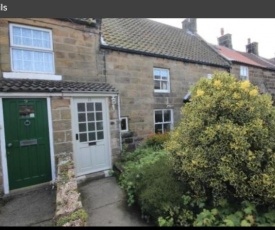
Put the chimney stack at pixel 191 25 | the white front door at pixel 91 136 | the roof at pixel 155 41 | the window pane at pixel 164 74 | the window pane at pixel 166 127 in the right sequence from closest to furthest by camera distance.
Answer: the white front door at pixel 91 136 → the roof at pixel 155 41 → the window pane at pixel 164 74 → the window pane at pixel 166 127 → the chimney stack at pixel 191 25

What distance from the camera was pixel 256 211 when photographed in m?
3.59

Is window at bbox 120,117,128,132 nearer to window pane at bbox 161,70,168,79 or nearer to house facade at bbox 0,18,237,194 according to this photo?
house facade at bbox 0,18,237,194

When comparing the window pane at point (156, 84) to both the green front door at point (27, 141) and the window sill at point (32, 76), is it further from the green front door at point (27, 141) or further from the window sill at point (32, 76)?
the green front door at point (27, 141)

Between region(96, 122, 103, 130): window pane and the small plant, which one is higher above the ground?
region(96, 122, 103, 130): window pane

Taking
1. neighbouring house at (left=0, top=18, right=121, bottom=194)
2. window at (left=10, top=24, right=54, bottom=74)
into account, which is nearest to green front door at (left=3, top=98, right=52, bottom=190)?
neighbouring house at (left=0, top=18, right=121, bottom=194)

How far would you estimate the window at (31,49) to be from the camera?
6535 millimetres

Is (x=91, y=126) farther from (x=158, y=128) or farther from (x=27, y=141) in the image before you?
(x=158, y=128)

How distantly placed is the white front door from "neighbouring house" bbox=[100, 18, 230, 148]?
1.57 metres

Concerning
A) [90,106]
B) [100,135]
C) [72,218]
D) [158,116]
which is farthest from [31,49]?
[158,116]

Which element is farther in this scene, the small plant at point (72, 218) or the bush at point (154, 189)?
the bush at point (154, 189)

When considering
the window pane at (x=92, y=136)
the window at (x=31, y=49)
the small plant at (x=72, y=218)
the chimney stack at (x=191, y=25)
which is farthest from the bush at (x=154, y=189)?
the chimney stack at (x=191, y=25)

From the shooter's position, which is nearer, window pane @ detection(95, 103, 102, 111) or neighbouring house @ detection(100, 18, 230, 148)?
window pane @ detection(95, 103, 102, 111)

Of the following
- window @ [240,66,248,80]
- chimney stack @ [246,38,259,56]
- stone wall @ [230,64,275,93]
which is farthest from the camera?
chimney stack @ [246,38,259,56]

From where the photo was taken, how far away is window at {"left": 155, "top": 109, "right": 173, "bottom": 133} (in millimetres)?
10664
